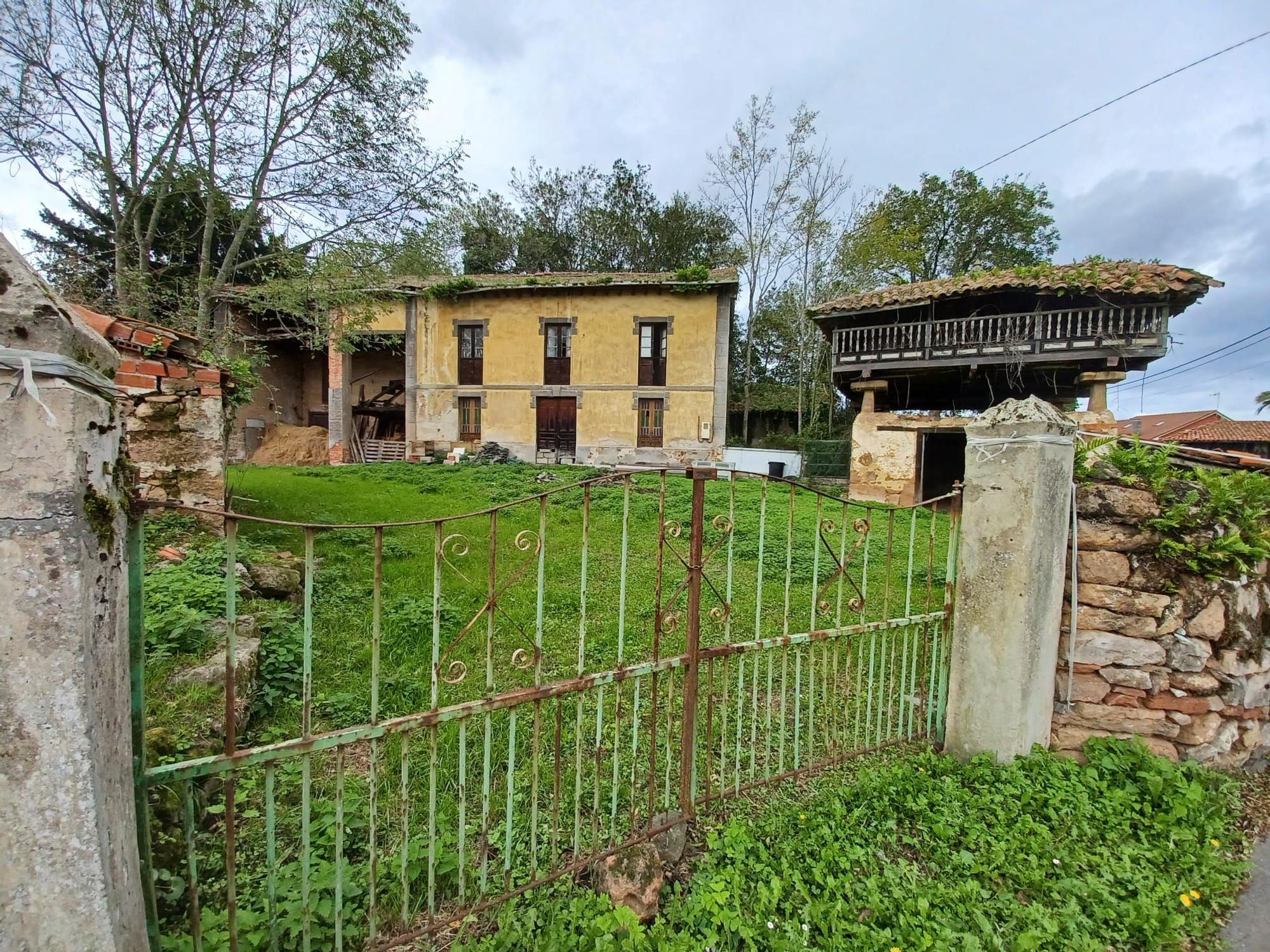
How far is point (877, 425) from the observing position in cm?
1285

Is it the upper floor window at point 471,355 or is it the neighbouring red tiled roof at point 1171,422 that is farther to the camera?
the neighbouring red tiled roof at point 1171,422

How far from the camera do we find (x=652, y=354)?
53.8 feet

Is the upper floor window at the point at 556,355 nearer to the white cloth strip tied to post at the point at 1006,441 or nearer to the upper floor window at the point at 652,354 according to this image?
the upper floor window at the point at 652,354

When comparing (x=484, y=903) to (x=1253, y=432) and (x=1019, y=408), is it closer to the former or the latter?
(x=1019, y=408)

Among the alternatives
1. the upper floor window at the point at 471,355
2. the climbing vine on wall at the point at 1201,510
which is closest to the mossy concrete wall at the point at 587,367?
the upper floor window at the point at 471,355

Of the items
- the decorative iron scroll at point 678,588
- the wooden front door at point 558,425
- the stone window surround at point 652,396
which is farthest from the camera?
the wooden front door at point 558,425

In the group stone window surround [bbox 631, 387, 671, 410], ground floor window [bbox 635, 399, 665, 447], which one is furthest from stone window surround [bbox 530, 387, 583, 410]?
ground floor window [bbox 635, 399, 665, 447]

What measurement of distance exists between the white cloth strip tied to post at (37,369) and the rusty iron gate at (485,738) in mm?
371

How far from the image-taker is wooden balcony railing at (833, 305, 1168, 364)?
1010cm

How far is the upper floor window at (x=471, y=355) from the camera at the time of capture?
17266mm

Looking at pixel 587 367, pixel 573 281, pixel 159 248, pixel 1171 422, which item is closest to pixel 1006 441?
pixel 159 248

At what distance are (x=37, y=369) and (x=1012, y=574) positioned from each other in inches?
138

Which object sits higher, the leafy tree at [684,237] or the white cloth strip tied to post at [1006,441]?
the leafy tree at [684,237]

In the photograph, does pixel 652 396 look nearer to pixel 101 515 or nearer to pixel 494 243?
pixel 494 243
